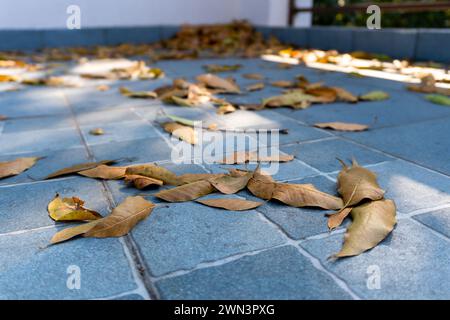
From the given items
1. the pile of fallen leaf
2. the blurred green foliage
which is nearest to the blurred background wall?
the blurred green foliage

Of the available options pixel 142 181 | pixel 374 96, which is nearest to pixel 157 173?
pixel 142 181

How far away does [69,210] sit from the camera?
1.21 m

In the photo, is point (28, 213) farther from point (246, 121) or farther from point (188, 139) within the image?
point (246, 121)

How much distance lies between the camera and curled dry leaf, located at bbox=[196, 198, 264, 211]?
4.00ft

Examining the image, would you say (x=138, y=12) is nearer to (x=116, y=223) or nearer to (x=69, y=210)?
(x=69, y=210)

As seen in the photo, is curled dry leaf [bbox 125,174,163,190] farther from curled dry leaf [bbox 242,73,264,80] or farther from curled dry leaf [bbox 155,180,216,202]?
curled dry leaf [bbox 242,73,264,80]

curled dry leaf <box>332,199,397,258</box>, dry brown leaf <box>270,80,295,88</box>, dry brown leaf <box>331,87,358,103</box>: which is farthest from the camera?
dry brown leaf <box>270,80,295,88</box>

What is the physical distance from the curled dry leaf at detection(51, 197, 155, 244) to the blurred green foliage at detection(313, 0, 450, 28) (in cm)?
448

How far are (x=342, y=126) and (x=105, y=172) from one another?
1.02 m

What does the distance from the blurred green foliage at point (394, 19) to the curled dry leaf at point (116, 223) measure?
14.7ft

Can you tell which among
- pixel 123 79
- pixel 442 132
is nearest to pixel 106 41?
pixel 123 79

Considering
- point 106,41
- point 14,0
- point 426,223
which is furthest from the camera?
point 106,41

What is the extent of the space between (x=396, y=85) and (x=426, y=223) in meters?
2.00

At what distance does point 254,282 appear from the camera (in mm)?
897
